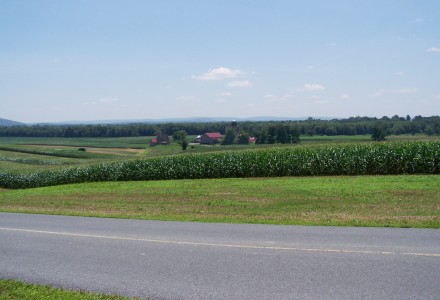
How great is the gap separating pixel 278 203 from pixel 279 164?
12.3 m

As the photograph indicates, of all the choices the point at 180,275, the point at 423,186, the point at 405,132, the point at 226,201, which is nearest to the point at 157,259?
the point at 180,275

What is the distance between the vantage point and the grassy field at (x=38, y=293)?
6.48 m

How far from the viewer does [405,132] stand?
143ft

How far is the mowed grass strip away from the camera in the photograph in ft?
40.2

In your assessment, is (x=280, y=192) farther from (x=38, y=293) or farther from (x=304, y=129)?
(x=304, y=129)

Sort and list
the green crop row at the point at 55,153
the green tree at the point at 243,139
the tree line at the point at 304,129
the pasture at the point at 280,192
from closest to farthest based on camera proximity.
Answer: the pasture at the point at 280,192 < the tree line at the point at 304,129 < the green tree at the point at 243,139 < the green crop row at the point at 55,153

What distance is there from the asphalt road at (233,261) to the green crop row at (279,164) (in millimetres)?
16347

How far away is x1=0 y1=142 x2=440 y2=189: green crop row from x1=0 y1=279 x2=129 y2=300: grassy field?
21.9 m

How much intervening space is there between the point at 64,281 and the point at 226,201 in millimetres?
10064

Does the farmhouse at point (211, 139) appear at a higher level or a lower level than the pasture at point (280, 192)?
higher

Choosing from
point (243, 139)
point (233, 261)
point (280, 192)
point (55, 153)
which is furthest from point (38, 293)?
point (55, 153)

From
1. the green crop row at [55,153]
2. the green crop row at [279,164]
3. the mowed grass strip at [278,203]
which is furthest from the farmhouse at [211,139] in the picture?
the mowed grass strip at [278,203]

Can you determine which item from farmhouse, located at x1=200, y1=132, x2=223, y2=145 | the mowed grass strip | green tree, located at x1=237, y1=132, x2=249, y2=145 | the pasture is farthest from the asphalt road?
farmhouse, located at x1=200, y1=132, x2=223, y2=145

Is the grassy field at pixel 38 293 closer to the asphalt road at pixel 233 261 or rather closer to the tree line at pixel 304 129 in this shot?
the asphalt road at pixel 233 261
